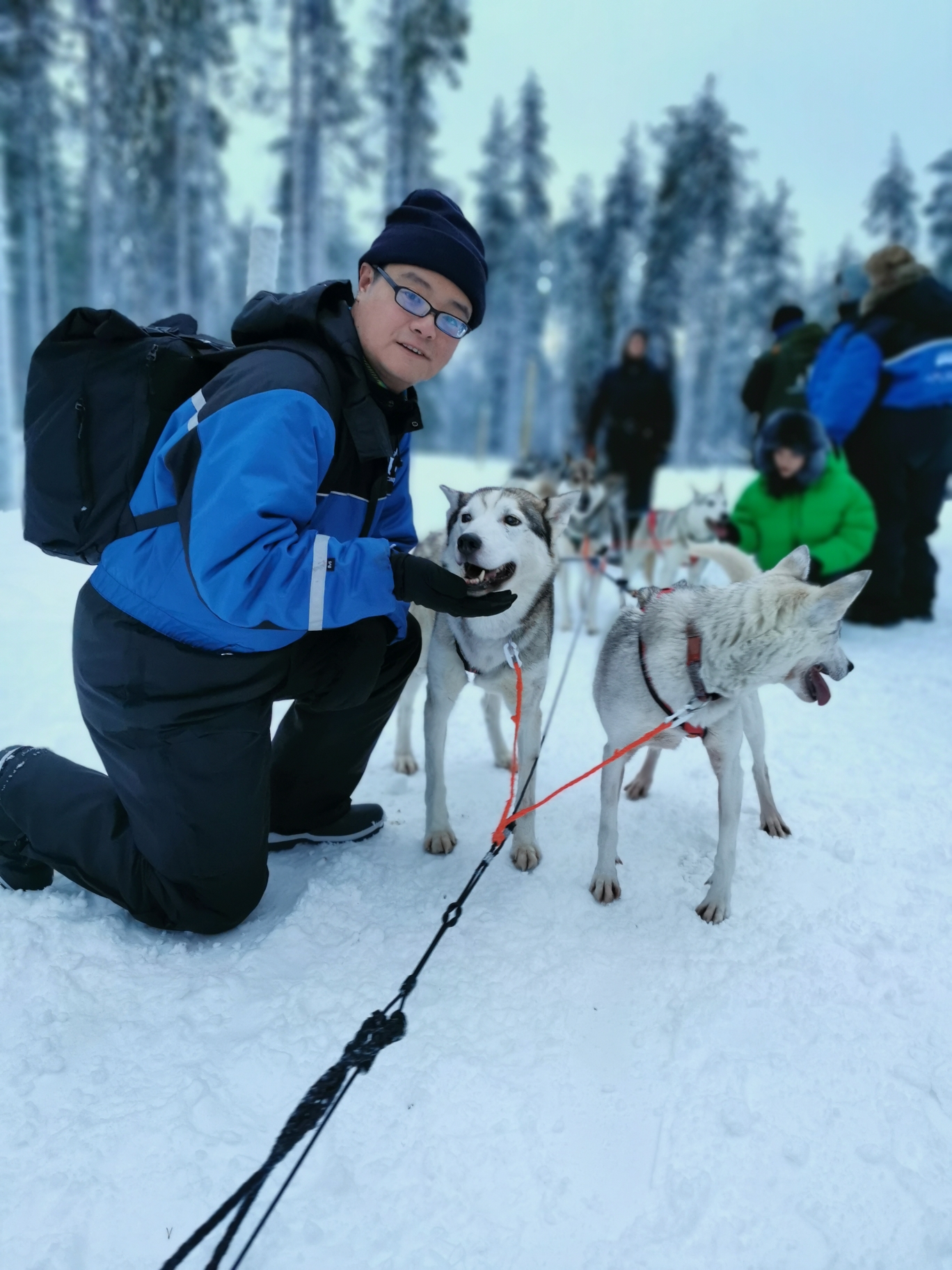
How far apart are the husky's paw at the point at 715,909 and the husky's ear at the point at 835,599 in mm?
744

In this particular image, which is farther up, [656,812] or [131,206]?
[131,206]

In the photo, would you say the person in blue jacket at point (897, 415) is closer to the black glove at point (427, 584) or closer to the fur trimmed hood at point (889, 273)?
the fur trimmed hood at point (889, 273)

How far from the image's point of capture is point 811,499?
3.96 metres

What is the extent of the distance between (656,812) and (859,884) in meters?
0.63

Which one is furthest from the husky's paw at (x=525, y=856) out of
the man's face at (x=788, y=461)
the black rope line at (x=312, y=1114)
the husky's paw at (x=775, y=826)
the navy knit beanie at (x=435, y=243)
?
the man's face at (x=788, y=461)

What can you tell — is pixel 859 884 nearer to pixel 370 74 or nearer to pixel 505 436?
A: pixel 370 74

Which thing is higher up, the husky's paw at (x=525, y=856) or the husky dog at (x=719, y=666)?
the husky dog at (x=719, y=666)

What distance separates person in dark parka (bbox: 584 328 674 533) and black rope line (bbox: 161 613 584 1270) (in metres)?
5.51

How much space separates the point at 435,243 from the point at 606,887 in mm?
1708

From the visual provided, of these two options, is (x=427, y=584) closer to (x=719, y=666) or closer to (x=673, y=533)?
(x=719, y=666)

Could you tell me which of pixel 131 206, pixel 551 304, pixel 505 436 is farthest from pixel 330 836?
pixel 551 304

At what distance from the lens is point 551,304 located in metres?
25.6

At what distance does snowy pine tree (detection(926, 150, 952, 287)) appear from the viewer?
737 inches

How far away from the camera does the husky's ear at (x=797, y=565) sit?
1.92 meters
